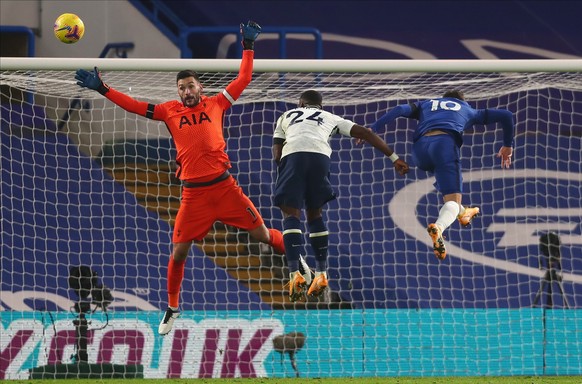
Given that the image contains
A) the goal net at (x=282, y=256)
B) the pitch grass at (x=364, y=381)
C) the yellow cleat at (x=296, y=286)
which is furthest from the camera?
the goal net at (x=282, y=256)

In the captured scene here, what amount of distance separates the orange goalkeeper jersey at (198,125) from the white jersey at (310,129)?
0.52 m

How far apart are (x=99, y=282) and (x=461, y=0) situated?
7.15 meters

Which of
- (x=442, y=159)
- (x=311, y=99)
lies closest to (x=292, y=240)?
(x=311, y=99)

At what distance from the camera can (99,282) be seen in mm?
15047

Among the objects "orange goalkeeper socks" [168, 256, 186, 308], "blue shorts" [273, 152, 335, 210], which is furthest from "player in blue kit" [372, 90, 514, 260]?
"orange goalkeeper socks" [168, 256, 186, 308]

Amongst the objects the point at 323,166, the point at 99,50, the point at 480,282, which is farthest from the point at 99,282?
the point at 323,166

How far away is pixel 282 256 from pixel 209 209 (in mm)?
5379

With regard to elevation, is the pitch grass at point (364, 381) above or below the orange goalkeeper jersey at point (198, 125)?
below

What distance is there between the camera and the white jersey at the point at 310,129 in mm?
9805

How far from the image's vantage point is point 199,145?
9.80 metres

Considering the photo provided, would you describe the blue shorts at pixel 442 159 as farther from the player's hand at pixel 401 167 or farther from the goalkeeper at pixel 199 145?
the goalkeeper at pixel 199 145

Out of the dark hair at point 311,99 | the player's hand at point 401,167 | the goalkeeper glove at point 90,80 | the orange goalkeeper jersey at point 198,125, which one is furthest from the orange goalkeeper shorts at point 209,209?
the player's hand at point 401,167

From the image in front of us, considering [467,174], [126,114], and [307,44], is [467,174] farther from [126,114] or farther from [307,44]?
[126,114]

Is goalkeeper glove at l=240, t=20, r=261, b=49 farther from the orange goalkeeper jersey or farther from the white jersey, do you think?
the white jersey
